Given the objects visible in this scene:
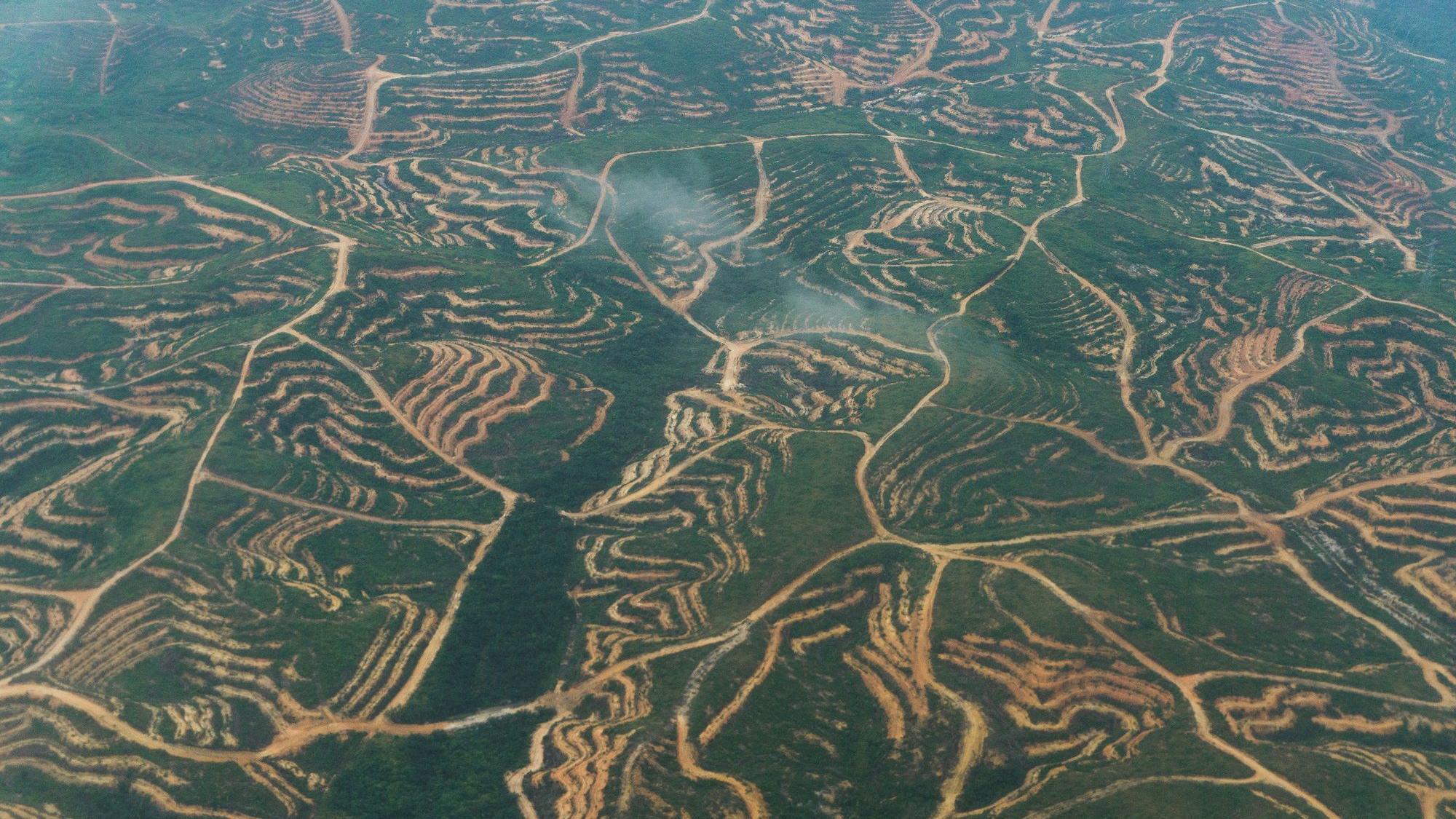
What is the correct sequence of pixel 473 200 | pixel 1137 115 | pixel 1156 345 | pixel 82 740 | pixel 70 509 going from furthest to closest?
pixel 1137 115 < pixel 473 200 < pixel 1156 345 < pixel 70 509 < pixel 82 740

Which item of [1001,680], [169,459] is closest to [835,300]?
[1001,680]

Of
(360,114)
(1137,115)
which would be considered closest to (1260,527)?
(1137,115)

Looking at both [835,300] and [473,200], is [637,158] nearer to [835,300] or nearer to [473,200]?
[473,200]

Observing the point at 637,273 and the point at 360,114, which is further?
the point at 360,114

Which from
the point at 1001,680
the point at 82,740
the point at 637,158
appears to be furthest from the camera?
the point at 637,158

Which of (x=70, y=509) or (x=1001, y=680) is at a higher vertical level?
(x=1001, y=680)

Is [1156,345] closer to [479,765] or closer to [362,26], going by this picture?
[479,765]
